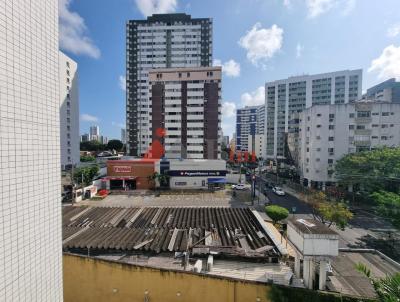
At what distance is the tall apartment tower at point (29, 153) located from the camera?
311 centimetres

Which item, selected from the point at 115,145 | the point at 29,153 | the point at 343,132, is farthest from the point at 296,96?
the point at 29,153

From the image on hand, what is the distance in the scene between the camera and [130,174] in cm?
3206

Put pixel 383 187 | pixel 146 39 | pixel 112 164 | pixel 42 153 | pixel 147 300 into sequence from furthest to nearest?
pixel 146 39 → pixel 112 164 → pixel 383 187 → pixel 147 300 → pixel 42 153

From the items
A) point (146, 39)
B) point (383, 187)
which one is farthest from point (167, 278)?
point (146, 39)

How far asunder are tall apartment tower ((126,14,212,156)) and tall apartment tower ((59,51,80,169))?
39.9 ft

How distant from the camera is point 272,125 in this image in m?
70.6

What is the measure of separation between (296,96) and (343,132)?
117 feet

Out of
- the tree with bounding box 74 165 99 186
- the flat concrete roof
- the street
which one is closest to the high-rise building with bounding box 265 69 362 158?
the street

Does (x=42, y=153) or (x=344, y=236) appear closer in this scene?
(x=42, y=153)

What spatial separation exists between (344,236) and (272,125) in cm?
5761

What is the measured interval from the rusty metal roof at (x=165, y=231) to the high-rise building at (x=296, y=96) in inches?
1729

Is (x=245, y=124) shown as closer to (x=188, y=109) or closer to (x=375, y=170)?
(x=188, y=109)

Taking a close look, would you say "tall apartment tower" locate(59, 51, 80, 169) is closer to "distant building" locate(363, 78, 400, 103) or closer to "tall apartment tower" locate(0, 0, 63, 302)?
"tall apartment tower" locate(0, 0, 63, 302)

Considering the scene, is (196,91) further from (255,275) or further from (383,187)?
(255,275)
